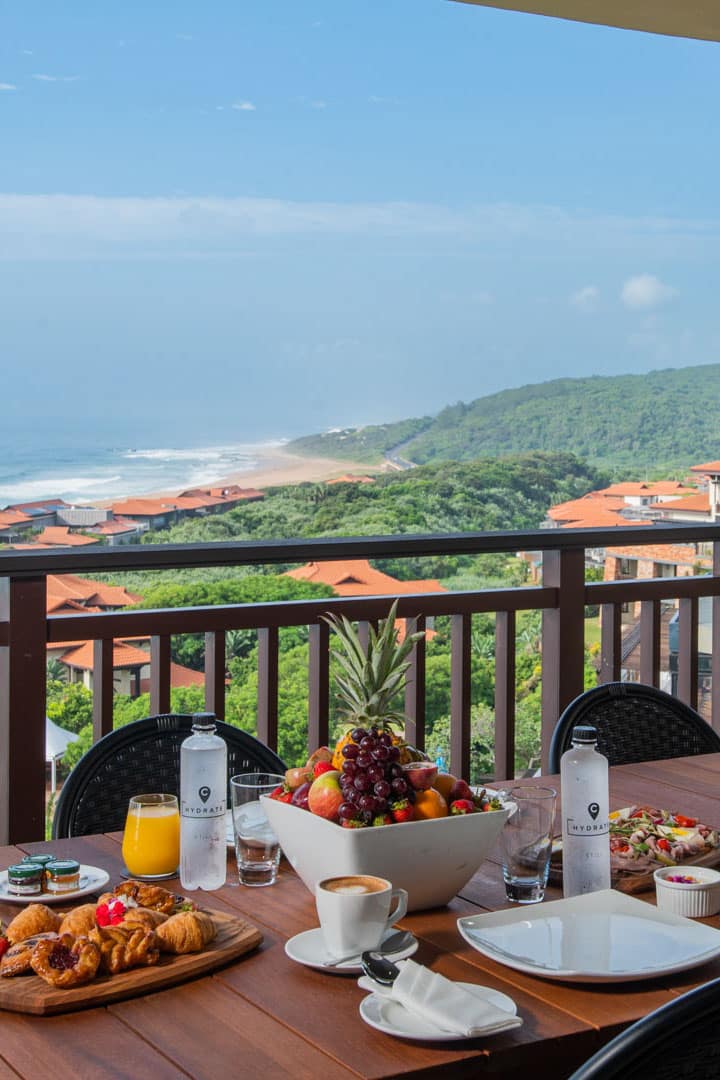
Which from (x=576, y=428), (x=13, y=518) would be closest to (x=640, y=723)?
(x=13, y=518)

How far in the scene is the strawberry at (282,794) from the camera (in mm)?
1205

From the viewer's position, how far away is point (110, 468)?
2064cm

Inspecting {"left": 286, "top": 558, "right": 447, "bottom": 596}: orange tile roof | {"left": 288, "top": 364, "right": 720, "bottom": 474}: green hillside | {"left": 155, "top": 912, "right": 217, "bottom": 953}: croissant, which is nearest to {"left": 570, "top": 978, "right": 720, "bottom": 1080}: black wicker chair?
{"left": 155, "top": 912, "right": 217, "bottom": 953}: croissant

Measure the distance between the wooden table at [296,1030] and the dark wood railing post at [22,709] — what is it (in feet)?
4.46

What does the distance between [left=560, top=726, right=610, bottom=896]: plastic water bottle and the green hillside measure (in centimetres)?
1977

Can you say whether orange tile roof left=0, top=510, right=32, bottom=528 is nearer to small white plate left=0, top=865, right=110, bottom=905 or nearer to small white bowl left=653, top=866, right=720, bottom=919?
small white plate left=0, top=865, right=110, bottom=905

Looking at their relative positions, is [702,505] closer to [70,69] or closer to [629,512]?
[629,512]

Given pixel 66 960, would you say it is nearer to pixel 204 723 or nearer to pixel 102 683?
pixel 204 723

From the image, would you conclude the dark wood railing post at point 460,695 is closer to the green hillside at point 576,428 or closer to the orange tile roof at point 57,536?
the orange tile roof at point 57,536

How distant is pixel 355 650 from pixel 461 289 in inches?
840

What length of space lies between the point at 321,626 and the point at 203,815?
142 cm

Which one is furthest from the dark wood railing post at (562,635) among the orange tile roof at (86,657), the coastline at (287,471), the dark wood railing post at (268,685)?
the coastline at (287,471)

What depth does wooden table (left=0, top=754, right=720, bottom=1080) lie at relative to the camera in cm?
85

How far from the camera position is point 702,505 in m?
20.0
